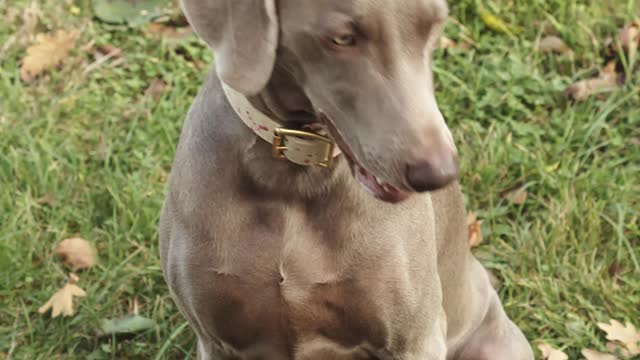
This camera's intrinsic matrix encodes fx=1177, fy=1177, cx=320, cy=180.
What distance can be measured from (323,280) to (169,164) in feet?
5.19

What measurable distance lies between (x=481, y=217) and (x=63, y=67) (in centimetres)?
173

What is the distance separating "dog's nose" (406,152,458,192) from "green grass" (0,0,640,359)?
1.53 metres

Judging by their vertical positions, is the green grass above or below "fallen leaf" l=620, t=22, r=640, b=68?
below

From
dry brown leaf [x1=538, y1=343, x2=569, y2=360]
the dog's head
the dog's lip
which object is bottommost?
A: dry brown leaf [x1=538, y1=343, x2=569, y2=360]

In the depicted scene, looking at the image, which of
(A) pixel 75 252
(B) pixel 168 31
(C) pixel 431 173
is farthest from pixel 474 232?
(C) pixel 431 173

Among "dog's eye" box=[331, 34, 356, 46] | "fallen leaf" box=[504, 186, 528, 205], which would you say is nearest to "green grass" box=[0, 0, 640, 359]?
"fallen leaf" box=[504, 186, 528, 205]

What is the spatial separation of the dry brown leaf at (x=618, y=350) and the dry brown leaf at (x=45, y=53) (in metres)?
2.32

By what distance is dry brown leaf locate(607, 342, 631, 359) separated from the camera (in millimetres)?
3410

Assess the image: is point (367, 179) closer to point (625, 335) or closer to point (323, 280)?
point (323, 280)

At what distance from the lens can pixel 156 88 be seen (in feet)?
14.4

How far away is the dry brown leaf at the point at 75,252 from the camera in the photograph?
3734 millimetres

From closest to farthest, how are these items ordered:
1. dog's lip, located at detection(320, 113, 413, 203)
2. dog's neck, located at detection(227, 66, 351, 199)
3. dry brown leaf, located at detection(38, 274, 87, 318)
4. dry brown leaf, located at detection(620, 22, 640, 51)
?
1. dog's lip, located at detection(320, 113, 413, 203)
2. dog's neck, located at detection(227, 66, 351, 199)
3. dry brown leaf, located at detection(38, 274, 87, 318)
4. dry brown leaf, located at detection(620, 22, 640, 51)

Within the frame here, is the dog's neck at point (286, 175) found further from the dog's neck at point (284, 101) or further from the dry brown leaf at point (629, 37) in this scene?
the dry brown leaf at point (629, 37)

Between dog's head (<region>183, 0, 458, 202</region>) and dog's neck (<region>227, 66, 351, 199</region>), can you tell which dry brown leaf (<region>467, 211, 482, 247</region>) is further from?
dog's head (<region>183, 0, 458, 202</region>)
